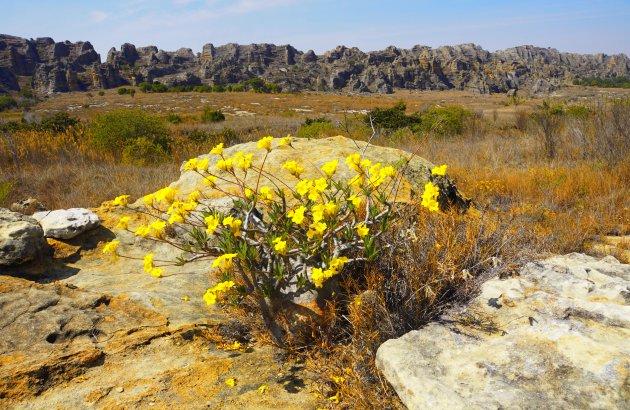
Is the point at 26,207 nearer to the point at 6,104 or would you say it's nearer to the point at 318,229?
the point at 318,229

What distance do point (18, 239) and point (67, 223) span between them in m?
0.53

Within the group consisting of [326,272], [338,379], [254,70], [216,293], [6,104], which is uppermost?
[254,70]

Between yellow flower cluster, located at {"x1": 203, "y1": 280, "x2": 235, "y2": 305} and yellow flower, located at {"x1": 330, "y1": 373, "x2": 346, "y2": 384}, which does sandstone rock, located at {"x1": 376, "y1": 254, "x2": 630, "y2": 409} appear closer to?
yellow flower, located at {"x1": 330, "y1": 373, "x2": 346, "y2": 384}

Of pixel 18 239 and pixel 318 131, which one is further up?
pixel 318 131

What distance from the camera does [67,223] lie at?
A: 3775 millimetres

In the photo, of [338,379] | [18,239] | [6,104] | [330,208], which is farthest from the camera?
[6,104]

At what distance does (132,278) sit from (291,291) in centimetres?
172

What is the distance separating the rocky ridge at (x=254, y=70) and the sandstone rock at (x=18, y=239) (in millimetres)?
75234

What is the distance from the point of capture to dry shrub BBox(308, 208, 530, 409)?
1891 millimetres

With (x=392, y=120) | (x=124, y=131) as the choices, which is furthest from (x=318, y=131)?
(x=392, y=120)

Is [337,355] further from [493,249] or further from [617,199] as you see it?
[617,199]

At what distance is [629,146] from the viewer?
598 cm

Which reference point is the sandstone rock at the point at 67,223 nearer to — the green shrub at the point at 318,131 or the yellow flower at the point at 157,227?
the yellow flower at the point at 157,227

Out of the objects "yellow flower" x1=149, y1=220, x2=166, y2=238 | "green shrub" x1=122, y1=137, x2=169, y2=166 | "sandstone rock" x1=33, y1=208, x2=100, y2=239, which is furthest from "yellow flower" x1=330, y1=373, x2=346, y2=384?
"green shrub" x1=122, y1=137, x2=169, y2=166
